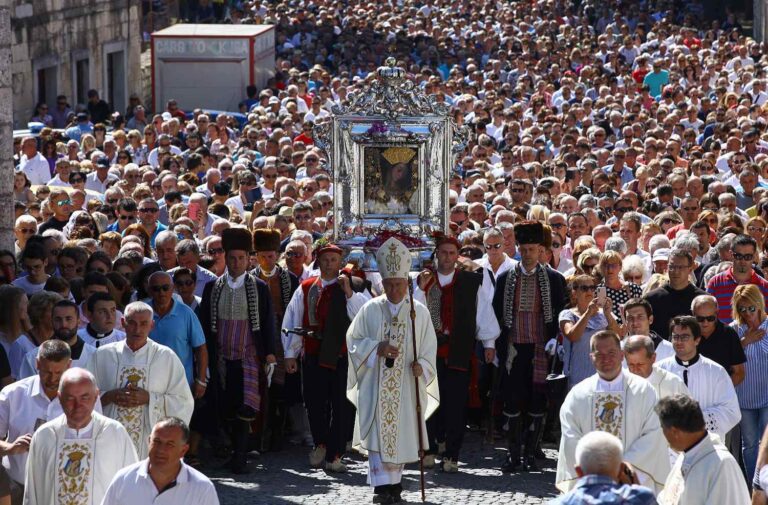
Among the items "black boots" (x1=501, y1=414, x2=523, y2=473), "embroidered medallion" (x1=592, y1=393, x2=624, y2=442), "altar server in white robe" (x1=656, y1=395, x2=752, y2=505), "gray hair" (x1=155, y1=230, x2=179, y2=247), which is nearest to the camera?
"altar server in white robe" (x1=656, y1=395, x2=752, y2=505)

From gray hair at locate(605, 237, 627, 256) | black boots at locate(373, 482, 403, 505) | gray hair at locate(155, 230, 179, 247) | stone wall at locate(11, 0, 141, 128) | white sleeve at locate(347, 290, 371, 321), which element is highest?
stone wall at locate(11, 0, 141, 128)

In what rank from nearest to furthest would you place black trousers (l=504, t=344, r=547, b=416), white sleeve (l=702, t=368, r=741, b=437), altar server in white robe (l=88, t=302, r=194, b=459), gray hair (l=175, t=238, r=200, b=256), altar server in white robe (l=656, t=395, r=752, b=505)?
altar server in white robe (l=656, t=395, r=752, b=505)
white sleeve (l=702, t=368, r=741, b=437)
altar server in white robe (l=88, t=302, r=194, b=459)
black trousers (l=504, t=344, r=547, b=416)
gray hair (l=175, t=238, r=200, b=256)

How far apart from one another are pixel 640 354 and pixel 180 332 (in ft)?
10.6

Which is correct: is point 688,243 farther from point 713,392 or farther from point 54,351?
point 54,351

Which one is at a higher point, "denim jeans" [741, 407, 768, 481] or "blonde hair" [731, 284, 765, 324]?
"blonde hair" [731, 284, 765, 324]

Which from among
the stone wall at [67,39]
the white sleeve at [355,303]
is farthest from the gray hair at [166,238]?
the stone wall at [67,39]

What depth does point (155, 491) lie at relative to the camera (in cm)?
766

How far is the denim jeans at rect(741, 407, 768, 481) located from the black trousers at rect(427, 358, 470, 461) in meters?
1.89

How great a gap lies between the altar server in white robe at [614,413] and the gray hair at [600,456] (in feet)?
6.92

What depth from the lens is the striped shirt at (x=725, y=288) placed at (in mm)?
11727

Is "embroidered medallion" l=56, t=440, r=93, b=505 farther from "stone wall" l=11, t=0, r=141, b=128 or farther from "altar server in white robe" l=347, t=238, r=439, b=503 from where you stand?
"stone wall" l=11, t=0, r=141, b=128

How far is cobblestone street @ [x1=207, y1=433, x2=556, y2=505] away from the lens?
35.6ft

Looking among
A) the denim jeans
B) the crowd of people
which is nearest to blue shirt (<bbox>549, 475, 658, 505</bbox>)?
the crowd of people

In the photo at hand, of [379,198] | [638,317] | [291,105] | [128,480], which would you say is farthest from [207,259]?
[291,105]
